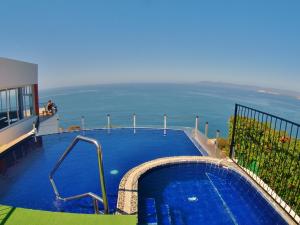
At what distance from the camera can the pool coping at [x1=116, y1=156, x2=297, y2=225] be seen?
638 centimetres

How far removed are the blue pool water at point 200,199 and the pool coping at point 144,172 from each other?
15 cm

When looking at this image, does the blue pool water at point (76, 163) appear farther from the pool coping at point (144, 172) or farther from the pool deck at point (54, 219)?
the pool deck at point (54, 219)

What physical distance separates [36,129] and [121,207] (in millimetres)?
10545

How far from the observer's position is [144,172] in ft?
29.8

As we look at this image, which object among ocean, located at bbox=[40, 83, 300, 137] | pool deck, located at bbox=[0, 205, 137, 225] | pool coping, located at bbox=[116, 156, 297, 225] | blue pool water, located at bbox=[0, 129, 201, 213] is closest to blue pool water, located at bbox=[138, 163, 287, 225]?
pool coping, located at bbox=[116, 156, 297, 225]

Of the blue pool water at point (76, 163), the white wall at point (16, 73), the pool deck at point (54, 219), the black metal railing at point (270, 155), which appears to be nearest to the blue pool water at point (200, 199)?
the black metal railing at point (270, 155)

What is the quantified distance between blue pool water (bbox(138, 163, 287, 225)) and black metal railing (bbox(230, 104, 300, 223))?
0.55m

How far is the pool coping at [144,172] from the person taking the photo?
6383 millimetres

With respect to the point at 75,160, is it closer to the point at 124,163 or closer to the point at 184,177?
the point at 124,163

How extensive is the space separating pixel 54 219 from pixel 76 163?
5759 millimetres

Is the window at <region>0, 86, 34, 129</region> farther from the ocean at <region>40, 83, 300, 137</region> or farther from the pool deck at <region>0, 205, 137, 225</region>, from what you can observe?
the pool deck at <region>0, 205, 137, 225</region>

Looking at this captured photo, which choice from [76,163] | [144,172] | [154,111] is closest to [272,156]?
[144,172]

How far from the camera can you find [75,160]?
35.0 feet

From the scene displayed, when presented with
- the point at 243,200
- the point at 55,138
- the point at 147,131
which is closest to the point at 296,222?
the point at 243,200
